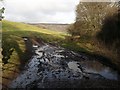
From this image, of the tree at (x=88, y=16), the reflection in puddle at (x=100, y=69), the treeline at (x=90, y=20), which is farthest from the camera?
the tree at (x=88, y=16)

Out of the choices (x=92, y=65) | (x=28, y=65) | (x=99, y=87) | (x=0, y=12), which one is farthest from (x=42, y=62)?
(x=99, y=87)

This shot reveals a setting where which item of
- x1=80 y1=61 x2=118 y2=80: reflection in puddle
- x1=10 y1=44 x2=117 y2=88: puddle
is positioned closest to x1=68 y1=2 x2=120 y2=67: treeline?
x1=80 y1=61 x2=118 y2=80: reflection in puddle

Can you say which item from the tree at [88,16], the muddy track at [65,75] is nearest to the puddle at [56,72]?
the muddy track at [65,75]

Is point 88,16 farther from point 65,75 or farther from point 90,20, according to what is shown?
point 65,75

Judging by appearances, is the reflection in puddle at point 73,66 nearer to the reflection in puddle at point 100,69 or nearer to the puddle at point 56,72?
the puddle at point 56,72

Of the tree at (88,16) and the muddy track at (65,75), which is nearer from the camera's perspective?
the muddy track at (65,75)

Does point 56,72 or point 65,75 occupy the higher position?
point 56,72

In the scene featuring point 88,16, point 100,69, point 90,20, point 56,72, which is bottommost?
point 100,69

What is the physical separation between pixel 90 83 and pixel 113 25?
28.2ft

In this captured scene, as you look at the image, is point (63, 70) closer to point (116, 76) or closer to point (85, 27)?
point (116, 76)

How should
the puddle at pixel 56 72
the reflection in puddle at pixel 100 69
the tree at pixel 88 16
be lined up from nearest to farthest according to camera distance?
the puddle at pixel 56 72 → the reflection in puddle at pixel 100 69 → the tree at pixel 88 16

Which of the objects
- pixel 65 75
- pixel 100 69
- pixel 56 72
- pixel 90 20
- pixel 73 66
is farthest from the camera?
pixel 90 20

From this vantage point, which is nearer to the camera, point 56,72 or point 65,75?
point 65,75

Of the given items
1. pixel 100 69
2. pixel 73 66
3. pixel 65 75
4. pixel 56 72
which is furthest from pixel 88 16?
pixel 65 75
